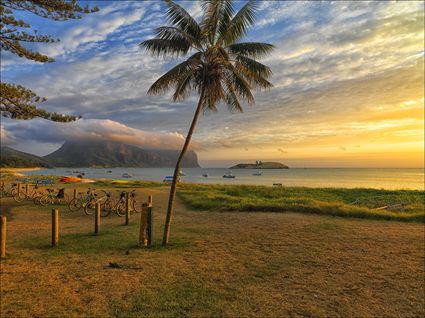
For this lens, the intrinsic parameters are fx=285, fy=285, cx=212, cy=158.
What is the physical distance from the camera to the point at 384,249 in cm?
1075

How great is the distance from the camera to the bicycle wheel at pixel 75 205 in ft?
63.3

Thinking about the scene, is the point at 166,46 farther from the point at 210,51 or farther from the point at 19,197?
the point at 19,197

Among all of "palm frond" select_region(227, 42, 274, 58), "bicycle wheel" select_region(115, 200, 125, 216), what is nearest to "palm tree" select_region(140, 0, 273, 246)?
"palm frond" select_region(227, 42, 274, 58)

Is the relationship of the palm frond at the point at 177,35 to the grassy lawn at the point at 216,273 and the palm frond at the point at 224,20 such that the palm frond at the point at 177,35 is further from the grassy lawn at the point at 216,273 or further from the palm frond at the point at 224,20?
the grassy lawn at the point at 216,273

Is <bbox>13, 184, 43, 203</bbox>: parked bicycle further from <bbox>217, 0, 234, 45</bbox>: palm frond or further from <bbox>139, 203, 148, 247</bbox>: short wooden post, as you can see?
<bbox>217, 0, 234, 45</bbox>: palm frond

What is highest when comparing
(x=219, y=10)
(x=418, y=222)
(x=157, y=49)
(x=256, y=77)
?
(x=219, y=10)

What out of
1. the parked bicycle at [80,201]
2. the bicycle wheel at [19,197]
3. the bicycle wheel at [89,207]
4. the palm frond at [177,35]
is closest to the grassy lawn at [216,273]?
the bicycle wheel at [89,207]

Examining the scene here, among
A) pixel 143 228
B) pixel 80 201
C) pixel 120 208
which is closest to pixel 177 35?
pixel 143 228

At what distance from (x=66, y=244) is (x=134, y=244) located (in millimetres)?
2530

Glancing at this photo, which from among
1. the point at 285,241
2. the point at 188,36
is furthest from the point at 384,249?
the point at 188,36

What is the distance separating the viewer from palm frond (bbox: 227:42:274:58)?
10.5 meters

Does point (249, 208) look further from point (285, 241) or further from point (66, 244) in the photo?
point (66, 244)

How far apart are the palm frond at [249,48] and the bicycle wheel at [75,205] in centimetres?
1511

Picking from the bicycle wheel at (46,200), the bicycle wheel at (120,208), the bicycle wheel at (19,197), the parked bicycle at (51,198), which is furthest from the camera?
the bicycle wheel at (19,197)
